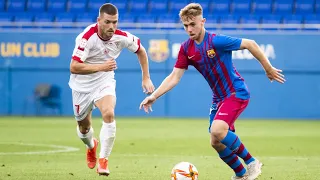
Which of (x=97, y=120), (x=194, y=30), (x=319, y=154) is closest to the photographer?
(x=194, y=30)

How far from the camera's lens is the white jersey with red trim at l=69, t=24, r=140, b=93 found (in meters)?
10.4

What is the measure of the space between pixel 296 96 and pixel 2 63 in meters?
9.59

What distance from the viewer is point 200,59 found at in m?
9.46

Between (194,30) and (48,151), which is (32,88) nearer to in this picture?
(48,151)

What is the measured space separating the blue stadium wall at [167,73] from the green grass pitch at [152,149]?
1390mm

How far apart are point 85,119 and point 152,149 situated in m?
3.79

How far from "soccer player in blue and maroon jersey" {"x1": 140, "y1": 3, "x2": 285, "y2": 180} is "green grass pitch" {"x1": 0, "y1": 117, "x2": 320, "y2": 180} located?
74cm

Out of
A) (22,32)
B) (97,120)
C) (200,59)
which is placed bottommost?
(97,120)

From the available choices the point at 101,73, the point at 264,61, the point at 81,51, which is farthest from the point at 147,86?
the point at 264,61

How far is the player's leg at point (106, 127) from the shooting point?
9789mm

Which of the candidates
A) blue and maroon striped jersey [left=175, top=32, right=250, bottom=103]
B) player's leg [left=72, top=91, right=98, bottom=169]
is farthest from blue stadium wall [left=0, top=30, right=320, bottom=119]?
blue and maroon striped jersey [left=175, top=32, right=250, bottom=103]

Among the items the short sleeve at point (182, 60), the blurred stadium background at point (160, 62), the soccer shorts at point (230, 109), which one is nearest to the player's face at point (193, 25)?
the short sleeve at point (182, 60)

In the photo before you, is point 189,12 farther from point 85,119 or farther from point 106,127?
point 85,119

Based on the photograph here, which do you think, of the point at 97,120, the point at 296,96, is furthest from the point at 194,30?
the point at 296,96
